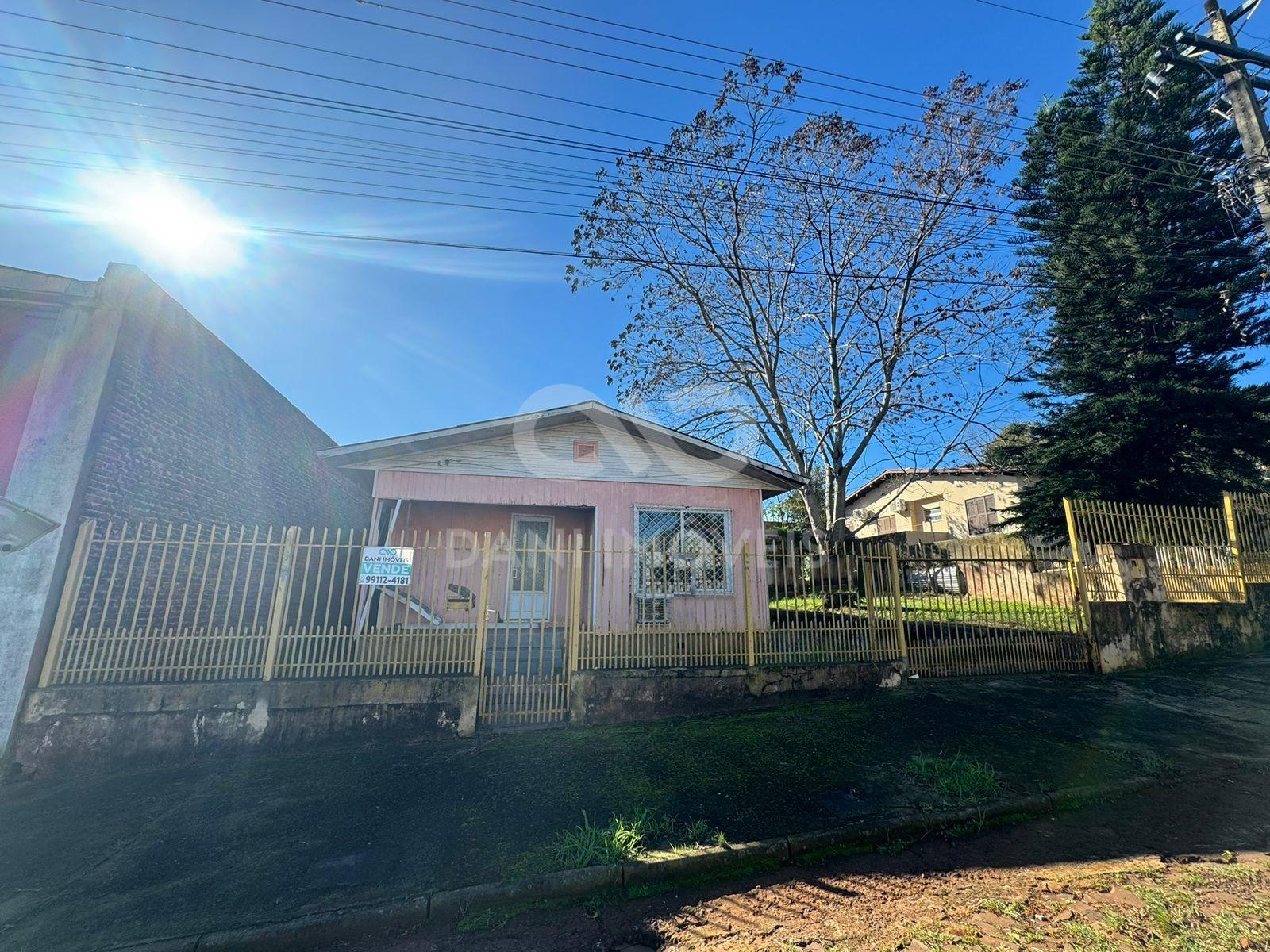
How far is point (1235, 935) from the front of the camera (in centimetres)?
272

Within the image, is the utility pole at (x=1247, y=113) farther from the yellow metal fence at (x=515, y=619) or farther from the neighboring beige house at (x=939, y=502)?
the neighboring beige house at (x=939, y=502)

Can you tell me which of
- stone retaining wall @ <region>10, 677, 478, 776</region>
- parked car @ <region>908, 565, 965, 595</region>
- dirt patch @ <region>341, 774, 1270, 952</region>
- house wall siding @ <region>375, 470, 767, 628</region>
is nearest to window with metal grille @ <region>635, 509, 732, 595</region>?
house wall siding @ <region>375, 470, 767, 628</region>

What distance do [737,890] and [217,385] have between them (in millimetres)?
9330

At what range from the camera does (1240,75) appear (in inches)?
352

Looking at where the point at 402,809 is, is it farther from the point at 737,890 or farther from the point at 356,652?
the point at 737,890

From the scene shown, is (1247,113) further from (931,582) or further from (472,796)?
(472,796)

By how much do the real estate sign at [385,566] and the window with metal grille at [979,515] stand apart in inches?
1086

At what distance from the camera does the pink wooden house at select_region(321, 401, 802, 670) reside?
9.44 m

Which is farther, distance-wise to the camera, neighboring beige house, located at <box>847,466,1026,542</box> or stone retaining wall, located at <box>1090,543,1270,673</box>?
neighboring beige house, located at <box>847,466,1026,542</box>

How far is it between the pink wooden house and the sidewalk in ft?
12.1

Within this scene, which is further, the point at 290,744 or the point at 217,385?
the point at 217,385

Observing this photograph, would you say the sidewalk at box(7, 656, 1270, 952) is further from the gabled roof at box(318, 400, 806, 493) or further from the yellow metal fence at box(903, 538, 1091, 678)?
the gabled roof at box(318, 400, 806, 493)

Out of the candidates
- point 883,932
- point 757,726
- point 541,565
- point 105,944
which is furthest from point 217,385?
point 883,932

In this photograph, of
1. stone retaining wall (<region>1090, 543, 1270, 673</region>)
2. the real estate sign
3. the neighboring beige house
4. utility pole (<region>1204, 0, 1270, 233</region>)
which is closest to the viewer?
the real estate sign
